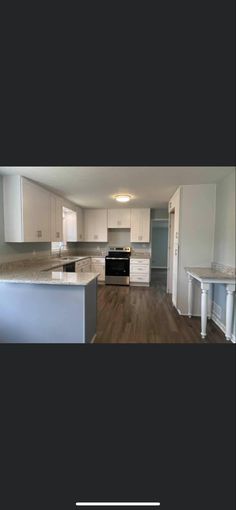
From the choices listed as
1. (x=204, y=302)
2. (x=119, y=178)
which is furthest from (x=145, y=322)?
(x=119, y=178)

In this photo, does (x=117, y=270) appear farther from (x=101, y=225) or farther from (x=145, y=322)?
(x=145, y=322)

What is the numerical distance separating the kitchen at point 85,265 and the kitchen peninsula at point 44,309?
0.04 ft

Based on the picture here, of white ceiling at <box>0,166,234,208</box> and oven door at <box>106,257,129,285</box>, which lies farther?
oven door at <box>106,257,129,285</box>

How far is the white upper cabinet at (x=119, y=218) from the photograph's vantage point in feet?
19.9

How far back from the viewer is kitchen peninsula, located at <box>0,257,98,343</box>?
7.78 ft

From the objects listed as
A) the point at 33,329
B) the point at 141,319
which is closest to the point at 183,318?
the point at 141,319

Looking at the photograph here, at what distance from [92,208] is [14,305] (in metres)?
4.16

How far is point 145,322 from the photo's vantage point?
334 centimetres

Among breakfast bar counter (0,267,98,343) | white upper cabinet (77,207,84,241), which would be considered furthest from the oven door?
breakfast bar counter (0,267,98,343)

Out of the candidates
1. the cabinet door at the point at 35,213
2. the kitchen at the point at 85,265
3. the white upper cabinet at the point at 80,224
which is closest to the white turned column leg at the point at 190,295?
the kitchen at the point at 85,265

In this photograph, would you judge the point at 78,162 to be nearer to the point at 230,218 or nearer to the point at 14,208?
the point at 14,208

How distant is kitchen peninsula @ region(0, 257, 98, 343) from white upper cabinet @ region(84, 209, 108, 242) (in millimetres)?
3765

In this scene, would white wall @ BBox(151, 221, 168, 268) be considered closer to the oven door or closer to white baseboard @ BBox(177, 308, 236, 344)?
the oven door

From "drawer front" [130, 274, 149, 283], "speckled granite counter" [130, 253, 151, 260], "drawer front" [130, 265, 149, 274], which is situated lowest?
"drawer front" [130, 274, 149, 283]
